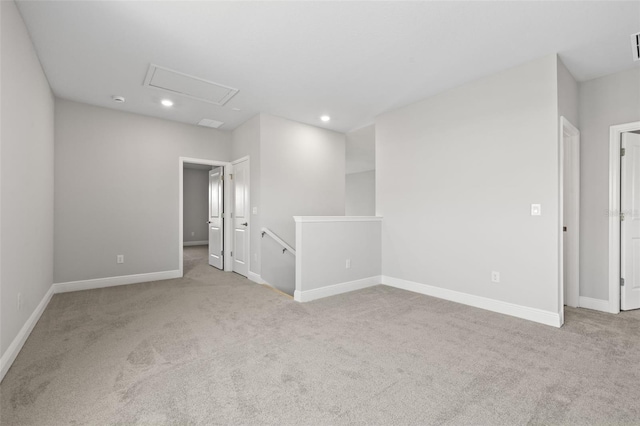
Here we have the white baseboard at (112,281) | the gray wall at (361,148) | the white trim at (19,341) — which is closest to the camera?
the white trim at (19,341)

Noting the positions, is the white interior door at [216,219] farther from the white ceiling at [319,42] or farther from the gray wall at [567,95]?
the gray wall at [567,95]

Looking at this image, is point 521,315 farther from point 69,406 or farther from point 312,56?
point 69,406

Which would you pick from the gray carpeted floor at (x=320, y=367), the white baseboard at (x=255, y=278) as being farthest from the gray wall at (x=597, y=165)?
the white baseboard at (x=255, y=278)

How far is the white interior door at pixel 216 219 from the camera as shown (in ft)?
18.8

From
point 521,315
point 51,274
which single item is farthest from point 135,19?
point 521,315

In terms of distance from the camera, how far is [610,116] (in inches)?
130

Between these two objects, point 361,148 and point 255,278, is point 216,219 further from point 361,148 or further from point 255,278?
point 361,148

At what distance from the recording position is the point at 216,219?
235 inches

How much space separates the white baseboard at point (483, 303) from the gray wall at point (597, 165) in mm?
1026

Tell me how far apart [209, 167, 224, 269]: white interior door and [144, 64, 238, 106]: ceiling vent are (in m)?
1.99

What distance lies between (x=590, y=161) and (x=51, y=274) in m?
6.83

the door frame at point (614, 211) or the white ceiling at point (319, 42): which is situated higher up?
the white ceiling at point (319, 42)

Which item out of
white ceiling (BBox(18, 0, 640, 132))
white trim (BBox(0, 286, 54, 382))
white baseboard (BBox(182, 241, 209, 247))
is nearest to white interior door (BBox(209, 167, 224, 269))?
white ceiling (BBox(18, 0, 640, 132))

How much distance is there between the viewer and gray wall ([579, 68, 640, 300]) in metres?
3.26
